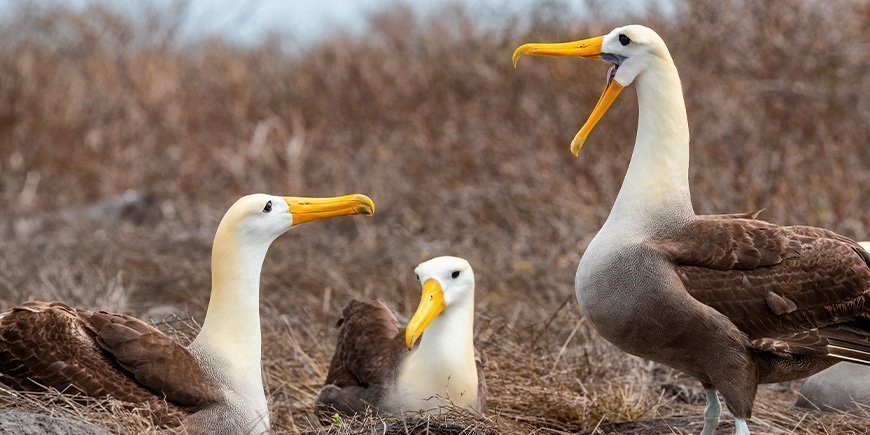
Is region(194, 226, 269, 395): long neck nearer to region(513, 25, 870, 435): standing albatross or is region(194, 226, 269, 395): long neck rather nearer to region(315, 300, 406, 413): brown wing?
region(315, 300, 406, 413): brown wing

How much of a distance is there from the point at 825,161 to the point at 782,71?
136 centimetres

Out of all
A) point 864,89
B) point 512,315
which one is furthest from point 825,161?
point 512,315

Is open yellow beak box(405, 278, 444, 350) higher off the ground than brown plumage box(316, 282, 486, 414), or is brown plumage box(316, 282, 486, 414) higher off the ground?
open yellow beak box(405, 278, 444, 350)

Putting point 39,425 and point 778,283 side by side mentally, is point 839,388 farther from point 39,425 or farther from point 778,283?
Result: point 39,425

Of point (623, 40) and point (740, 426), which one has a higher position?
point (623, 40)

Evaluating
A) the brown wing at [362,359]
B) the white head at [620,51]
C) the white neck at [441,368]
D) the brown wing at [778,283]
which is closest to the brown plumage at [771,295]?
the brown wing at [778,283]

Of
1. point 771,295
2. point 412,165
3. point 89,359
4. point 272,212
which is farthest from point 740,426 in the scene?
point 412,165

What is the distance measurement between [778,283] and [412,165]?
22.8ft

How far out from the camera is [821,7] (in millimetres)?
9227

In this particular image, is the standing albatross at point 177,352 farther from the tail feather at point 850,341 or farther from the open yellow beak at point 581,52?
the tail feather at point 850,341

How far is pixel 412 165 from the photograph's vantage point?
10367 millimetres

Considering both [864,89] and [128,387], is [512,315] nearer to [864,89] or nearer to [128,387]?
[128,387]

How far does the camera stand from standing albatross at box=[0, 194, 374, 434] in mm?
3576

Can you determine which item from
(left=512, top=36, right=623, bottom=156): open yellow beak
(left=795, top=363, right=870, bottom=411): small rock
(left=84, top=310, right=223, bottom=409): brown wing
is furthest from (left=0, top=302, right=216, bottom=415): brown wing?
(left=795, top=363, right=870, bottom=411): small rock
